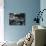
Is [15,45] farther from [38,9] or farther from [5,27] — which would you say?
[38,9]

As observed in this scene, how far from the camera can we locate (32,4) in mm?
5496

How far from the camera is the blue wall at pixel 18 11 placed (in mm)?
5470

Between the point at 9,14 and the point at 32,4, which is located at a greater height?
the point at 32,4

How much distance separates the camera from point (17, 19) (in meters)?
5.54

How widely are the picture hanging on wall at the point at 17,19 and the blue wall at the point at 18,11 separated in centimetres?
14


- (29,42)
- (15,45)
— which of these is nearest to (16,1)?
(15,45)

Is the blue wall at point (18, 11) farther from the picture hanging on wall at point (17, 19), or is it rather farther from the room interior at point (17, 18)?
the picture hanging on wall at point (17, 19)

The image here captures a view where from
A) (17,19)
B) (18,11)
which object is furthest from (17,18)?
(18,11)

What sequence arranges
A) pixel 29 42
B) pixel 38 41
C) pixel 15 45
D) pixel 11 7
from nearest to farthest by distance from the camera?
1. pixel 38 41
2. pixel 29 42
3. pixel 15 45
4. pixel 11 7

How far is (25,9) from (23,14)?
22 cm

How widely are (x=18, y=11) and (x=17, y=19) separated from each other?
1.07ft

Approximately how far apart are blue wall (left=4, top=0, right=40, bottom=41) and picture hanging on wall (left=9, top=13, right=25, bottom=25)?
0.14 meters

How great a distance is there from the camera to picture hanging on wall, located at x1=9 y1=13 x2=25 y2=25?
5.51m

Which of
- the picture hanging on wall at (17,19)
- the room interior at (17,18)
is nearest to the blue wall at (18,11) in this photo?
the room interior at (17,18)
